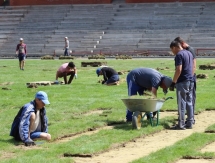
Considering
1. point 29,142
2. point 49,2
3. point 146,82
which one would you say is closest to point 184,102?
point 146,82

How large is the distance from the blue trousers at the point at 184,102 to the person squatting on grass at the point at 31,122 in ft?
11.1

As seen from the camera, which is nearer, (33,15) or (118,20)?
(118,20)

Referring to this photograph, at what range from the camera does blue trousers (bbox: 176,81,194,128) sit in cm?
1484

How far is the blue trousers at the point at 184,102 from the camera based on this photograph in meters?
14.8

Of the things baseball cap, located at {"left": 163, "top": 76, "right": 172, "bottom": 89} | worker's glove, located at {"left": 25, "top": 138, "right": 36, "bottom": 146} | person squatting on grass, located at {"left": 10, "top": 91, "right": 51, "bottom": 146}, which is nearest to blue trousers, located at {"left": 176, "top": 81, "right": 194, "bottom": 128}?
baseball cap, located at {"left": 163, "top": 76, "right": 172, "bottom": 89}

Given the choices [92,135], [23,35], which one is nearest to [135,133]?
[92,135]

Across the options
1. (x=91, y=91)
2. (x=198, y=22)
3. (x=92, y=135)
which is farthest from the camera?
(x=198, y=22)

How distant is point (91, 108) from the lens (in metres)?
18.2

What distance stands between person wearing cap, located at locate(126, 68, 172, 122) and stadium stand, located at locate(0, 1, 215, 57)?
119ft

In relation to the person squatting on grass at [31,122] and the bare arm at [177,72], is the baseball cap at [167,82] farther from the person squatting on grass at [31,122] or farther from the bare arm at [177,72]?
the person squatting on grass at [31,122]

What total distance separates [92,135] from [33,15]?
175 feet

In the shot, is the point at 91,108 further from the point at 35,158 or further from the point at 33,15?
the point at 33,15

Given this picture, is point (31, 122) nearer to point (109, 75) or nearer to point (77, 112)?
point (77, 112)

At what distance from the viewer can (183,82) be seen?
15.0 meters
